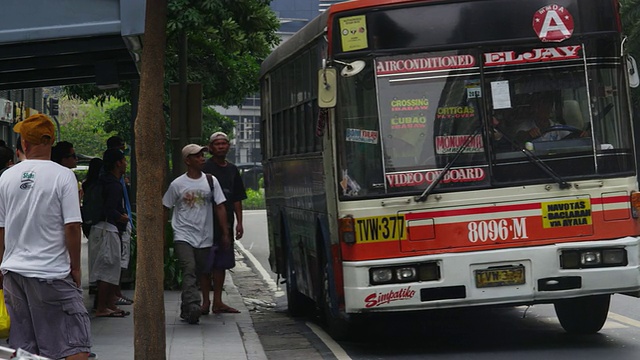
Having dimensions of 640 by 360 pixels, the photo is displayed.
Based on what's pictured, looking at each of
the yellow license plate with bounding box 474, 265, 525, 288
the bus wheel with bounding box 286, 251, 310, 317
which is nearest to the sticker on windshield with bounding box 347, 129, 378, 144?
the yellow license plate with bounding box 474, 265, 525, 288

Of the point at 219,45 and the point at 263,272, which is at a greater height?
the point at 219,45

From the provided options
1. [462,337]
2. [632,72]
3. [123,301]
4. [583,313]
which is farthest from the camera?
[123,301]

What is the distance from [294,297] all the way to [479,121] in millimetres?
4812

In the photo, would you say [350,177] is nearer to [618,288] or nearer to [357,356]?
[357,356]

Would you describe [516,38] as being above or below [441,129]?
above

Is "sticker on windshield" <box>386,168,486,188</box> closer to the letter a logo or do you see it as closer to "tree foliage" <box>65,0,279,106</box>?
the letter a logo

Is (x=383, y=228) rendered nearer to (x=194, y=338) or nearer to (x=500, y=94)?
(x=500, y=94)

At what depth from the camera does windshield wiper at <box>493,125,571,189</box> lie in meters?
10.8

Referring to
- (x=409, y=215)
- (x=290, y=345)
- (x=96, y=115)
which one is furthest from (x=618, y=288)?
(x=96, y=115)

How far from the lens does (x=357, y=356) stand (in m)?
11.3

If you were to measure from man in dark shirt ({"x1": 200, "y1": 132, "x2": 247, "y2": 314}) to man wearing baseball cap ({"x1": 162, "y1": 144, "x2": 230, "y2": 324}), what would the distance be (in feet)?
2.25

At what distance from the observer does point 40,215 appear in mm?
7375

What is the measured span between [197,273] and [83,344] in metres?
6.08

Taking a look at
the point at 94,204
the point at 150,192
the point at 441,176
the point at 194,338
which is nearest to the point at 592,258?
the point at 441,176
